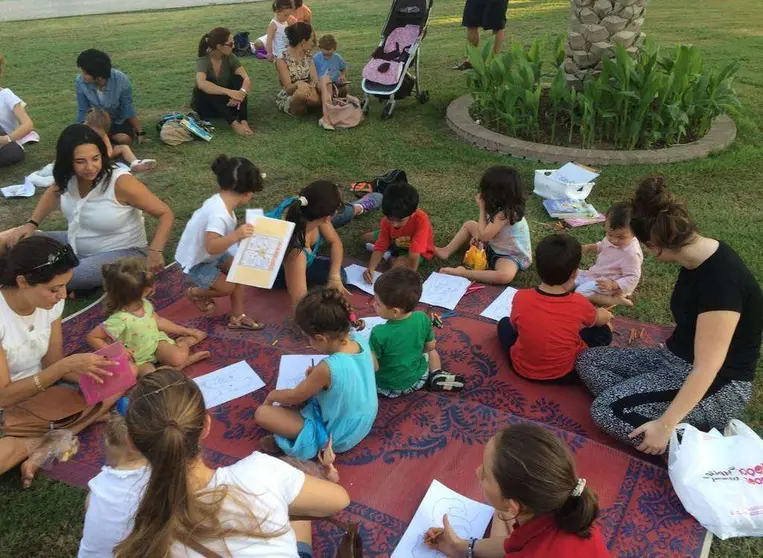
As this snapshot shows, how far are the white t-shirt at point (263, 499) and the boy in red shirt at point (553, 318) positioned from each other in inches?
69.1

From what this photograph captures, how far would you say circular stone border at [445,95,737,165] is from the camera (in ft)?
19.6

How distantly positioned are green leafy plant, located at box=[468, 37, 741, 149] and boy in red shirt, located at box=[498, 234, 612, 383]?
3.18 meters

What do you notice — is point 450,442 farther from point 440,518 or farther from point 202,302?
point 202,302

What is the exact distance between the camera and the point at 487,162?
245 inches

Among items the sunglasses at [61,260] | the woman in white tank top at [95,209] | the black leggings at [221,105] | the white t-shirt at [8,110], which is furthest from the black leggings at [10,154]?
the sunglasses at [61,260]

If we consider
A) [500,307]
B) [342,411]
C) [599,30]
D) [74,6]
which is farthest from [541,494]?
[74,6]

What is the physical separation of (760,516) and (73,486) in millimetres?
3041

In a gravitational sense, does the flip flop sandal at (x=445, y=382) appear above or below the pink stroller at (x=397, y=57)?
below

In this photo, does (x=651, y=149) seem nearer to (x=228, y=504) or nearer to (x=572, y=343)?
(x=572, y=343)

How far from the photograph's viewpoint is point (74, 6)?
1717cm

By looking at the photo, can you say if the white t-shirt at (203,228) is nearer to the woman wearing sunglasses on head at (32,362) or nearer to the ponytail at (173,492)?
the woman wearing sunglasses on head at (32,362)

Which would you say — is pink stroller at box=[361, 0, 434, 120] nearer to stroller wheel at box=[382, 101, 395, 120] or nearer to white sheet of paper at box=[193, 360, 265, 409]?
stroller wheel at box=[382, 101, 395, 120]

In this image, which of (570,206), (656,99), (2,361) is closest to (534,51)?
(656,99)

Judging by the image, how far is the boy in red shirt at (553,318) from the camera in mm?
3268
